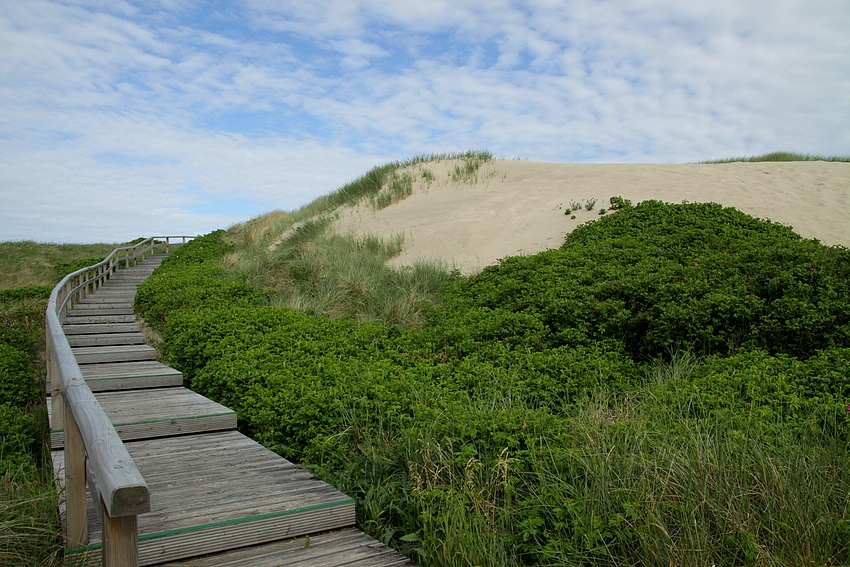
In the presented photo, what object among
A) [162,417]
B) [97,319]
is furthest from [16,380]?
[162,417]

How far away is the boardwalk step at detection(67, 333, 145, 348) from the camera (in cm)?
1103

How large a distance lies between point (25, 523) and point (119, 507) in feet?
8.00

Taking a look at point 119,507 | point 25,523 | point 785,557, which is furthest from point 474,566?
point 25,523

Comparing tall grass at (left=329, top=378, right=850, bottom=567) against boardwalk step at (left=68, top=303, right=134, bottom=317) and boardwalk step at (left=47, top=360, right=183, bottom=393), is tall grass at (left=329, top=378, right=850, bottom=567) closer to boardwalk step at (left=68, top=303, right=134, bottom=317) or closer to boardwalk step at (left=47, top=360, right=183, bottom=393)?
boardwalk step at (left=47, top=360, right=183, bottom=393)

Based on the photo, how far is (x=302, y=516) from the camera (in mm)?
3760

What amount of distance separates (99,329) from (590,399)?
10.2m

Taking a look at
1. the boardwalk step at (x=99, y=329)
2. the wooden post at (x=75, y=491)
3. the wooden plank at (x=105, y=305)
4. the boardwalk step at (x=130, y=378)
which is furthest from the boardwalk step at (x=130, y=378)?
the wooden plank at (x=105, y=305)

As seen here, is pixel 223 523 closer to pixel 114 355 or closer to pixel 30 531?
pixel 30 531

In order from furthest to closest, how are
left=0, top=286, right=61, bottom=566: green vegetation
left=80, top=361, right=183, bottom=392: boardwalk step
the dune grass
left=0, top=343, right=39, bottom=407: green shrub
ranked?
the dune grass
left=0, top=343, right=39, bottom=407: green shrub
left=80, top=361, right=183, bottom=392: boardwalk step
left=0, top=286, right=61, bottom=566: green vegetation

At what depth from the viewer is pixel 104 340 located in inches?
440

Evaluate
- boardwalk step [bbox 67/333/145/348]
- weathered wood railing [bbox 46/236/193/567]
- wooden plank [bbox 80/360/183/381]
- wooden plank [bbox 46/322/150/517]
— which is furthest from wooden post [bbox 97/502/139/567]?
boardwalk step [bbox 67/333/145/348]

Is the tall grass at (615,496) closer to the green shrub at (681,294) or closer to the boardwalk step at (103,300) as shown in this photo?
the green shrub at (681,294)

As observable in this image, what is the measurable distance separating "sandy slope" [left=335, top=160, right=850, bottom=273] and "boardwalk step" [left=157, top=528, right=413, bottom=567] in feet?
29.3

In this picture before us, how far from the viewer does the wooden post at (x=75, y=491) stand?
11.6 ft
